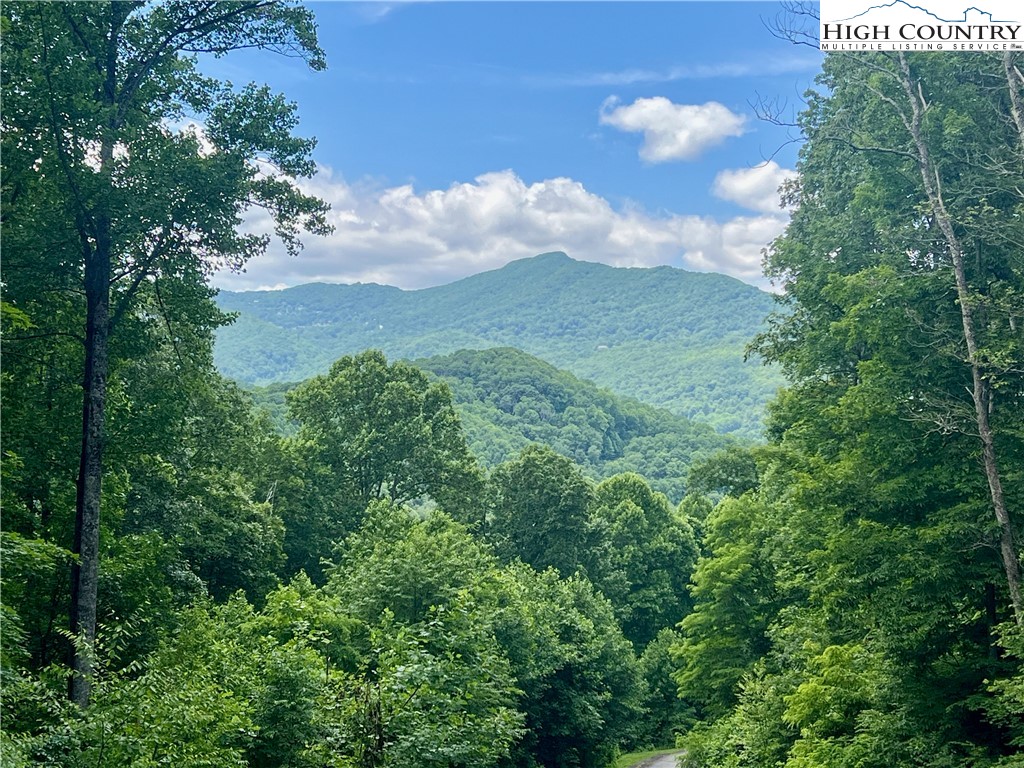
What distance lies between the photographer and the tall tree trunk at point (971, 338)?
13.0 metres

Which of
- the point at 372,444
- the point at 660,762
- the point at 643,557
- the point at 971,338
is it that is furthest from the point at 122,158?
the point at 643,557

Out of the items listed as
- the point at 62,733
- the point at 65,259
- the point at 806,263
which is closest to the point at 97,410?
the point at 65,259

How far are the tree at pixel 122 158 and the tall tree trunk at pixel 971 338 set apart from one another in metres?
10.9

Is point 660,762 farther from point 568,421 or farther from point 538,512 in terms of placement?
point 568,421

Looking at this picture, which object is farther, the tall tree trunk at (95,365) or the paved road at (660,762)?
the paved road at (660,762)

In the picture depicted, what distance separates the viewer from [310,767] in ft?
42.9

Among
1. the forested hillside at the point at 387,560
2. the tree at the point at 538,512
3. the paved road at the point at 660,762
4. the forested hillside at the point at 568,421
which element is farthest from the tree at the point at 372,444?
the forested hillside at the point at 568,421

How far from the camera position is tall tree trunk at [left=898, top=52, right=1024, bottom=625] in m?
13.0

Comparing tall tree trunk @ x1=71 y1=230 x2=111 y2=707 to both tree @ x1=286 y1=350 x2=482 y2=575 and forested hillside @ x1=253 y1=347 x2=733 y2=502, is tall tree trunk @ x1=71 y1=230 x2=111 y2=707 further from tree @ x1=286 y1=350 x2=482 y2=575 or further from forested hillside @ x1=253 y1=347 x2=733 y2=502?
forested hillside @ x1=253 y1=347 x2=733 y2=502

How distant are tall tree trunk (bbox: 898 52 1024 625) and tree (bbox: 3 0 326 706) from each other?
10918mm

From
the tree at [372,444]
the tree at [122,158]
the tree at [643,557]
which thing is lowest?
the tree at [643,557]

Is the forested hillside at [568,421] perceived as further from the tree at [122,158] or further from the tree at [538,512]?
the tree at [122,158]

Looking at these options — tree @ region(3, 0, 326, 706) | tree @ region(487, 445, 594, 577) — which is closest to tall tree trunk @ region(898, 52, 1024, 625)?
tree @ region(3, 0, 326, 706)

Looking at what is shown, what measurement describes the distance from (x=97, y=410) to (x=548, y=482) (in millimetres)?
33951
